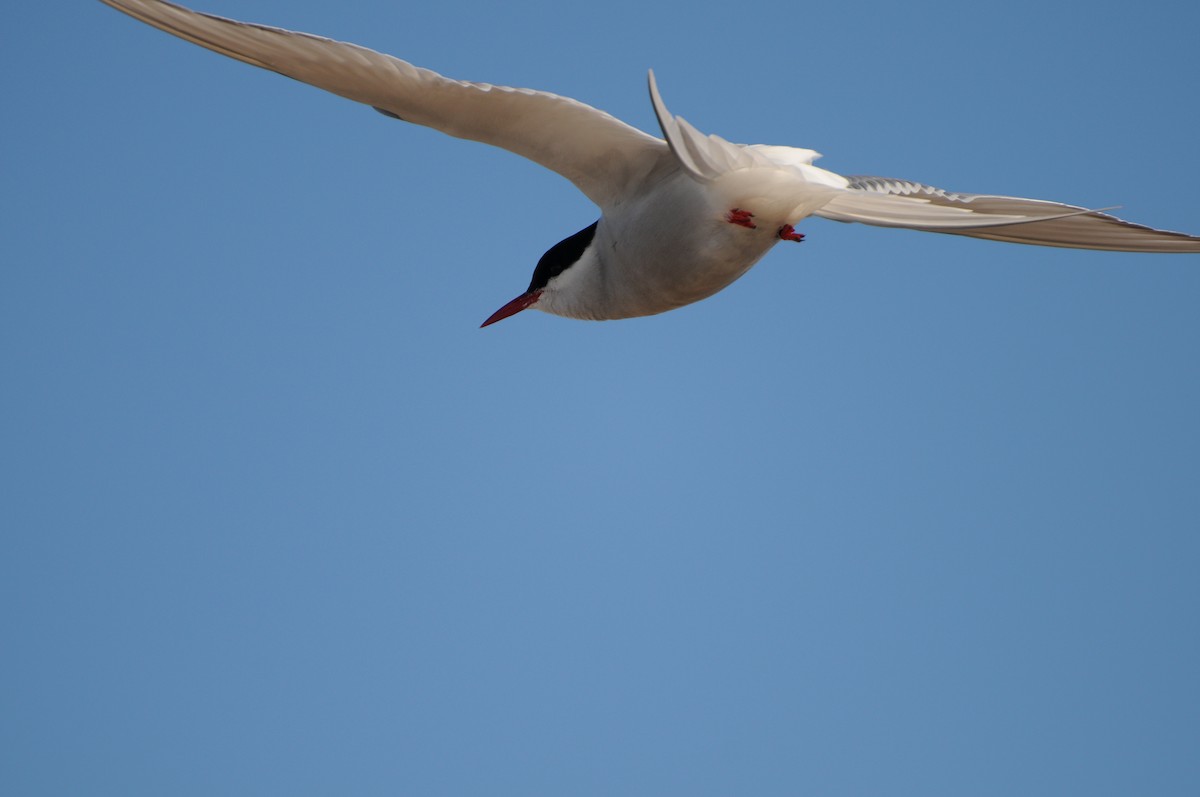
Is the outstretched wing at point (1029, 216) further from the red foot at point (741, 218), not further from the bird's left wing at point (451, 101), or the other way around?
the bird's left wing at point (451, 101)

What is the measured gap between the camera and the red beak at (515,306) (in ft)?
9.94

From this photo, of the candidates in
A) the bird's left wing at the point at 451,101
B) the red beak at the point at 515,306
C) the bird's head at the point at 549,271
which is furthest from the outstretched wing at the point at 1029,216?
the red beak at the point at 515,306

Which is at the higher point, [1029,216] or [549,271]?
[1029,216]

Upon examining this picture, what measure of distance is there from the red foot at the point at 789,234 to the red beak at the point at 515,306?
0.81 metres

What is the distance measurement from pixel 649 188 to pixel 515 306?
0.64 meters

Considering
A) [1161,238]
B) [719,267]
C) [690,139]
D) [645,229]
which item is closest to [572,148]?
[645,229]

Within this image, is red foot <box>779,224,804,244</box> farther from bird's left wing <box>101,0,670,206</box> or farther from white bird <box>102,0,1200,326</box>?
bird's left wing <box>101,0,670,206</box>

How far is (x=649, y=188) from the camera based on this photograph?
2576 millimetres

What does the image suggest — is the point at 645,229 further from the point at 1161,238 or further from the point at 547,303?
the point at 1161,238

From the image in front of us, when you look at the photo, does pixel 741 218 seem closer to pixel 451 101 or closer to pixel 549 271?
pixel 451 101

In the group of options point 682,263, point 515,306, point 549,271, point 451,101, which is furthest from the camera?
point 515,306

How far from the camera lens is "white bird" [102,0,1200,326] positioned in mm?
2061

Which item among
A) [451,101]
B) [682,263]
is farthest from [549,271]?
[451,101]

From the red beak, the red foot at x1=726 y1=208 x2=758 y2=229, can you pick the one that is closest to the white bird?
the red foot at x1=726 y1=208 x2=758 y2=229
